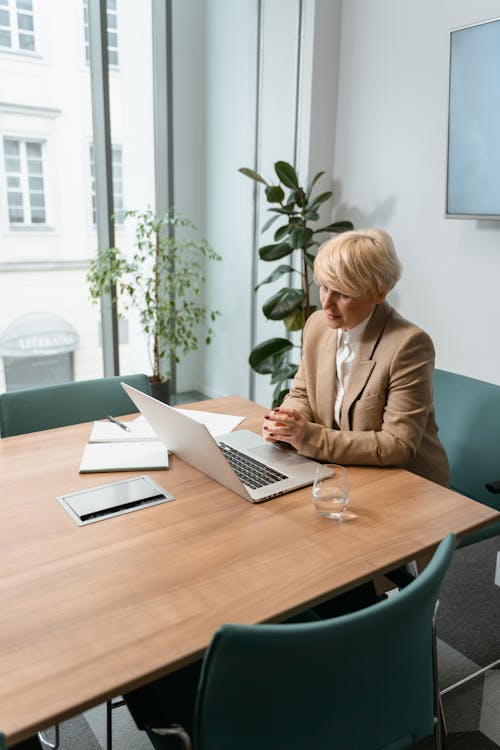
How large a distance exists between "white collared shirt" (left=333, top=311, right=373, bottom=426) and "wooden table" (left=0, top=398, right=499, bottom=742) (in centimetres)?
29

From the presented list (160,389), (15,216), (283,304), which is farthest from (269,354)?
(15,216)

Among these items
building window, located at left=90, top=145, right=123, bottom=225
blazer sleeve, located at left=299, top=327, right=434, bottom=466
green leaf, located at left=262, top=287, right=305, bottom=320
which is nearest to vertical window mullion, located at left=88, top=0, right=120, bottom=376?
building window, located at left=90, top=145, right=123, bottom=225

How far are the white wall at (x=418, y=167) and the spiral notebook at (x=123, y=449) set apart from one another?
1690 millimetres

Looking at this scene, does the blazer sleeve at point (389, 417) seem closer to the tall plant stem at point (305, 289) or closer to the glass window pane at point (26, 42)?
the tall plant stem at point (305, 289)

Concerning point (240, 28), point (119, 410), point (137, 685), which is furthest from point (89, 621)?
point (240, 28)

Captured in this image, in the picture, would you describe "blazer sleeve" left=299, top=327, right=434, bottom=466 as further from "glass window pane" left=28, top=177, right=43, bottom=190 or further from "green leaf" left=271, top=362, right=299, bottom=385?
"glass window pane" left=28, top=177, right=43, bottom=190

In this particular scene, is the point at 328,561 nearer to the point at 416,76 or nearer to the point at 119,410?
the point at 119,410

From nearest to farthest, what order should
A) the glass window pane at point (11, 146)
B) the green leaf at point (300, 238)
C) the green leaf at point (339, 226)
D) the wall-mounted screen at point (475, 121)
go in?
the wall-mounted screen at point (475, 121) → the green leaf at point (300, 238) → the green leaf at point (339, 226) → the glass window pane at point (11, 146)

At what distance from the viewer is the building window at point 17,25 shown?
3471mm

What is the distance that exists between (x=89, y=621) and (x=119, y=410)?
1.15 meters

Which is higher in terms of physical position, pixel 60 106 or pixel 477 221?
pixel 60 106

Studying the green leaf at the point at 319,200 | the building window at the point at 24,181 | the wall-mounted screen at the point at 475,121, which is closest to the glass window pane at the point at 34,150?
the building window at the point at 24,181

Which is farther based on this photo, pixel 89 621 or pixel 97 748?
pixel 97 748

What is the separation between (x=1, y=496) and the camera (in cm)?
148
